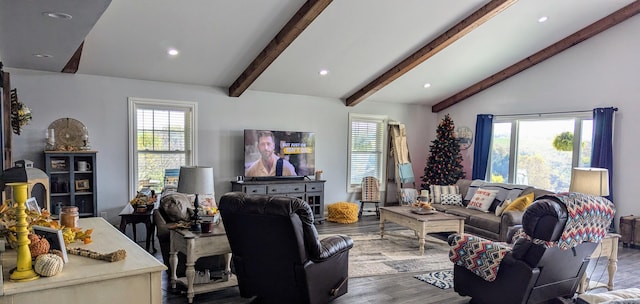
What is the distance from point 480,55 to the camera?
256 inches

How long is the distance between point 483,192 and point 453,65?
227 cm

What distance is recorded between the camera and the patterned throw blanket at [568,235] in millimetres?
2916

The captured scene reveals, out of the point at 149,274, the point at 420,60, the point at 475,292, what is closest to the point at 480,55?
the point at 420,60

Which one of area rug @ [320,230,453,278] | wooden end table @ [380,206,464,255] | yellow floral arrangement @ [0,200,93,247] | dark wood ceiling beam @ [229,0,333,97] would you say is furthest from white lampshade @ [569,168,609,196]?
yellow floral arrangement @ [0,200,93,247]

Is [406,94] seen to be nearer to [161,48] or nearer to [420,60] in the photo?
[420,60]

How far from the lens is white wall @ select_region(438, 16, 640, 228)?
5.73 m

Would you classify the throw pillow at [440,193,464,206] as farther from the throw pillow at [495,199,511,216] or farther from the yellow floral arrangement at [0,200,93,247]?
the yellow floral arrangement at [0,200,93,247]

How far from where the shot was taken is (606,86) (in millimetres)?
6012

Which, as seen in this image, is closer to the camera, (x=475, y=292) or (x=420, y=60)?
(x=475, y=292)

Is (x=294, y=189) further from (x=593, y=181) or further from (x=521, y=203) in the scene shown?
(x=593, y=181)

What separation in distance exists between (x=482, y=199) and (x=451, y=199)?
66 cm

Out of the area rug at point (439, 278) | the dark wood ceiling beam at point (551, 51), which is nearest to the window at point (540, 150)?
the dark wood ceiling beam at point (551, 51)

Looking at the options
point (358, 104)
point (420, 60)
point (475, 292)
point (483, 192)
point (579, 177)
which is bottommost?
point (475, 292)

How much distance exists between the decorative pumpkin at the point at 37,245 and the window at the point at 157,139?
14.6 feet
